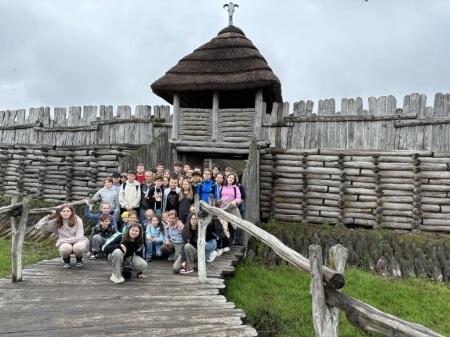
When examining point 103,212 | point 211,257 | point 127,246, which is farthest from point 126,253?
point 211,257

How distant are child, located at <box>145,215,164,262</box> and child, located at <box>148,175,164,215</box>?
2.15ft

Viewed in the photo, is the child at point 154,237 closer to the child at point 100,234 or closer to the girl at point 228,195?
the child at point 100,234

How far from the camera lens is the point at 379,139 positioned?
39.8 feet

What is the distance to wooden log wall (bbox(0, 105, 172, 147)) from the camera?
14836 millimetres

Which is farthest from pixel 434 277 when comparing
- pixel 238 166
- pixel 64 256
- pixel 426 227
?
pixel 238 166

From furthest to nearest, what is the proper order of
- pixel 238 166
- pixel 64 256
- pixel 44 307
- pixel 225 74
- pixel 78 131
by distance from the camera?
pixel 238 166, pixel 78 131, pixel 225 74, pixel 64 256, pixel 44 307

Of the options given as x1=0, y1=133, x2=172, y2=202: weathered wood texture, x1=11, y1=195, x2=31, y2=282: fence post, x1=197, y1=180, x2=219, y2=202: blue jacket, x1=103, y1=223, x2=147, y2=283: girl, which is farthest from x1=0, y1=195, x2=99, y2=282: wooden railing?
x1=0, y1=133, x2=172, y2=202: weathered wood texture

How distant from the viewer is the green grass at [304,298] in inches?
235

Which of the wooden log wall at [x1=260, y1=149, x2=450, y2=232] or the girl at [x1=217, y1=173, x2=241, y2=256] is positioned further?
the wooden log wall at [x1=260, y1=149, x2=450, y2=232]

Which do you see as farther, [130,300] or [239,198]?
[239,198]

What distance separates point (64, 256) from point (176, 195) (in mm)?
2475

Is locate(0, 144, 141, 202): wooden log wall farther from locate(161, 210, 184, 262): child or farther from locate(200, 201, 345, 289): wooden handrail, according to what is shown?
locate(200, 201, 345, 289): wooden handrail

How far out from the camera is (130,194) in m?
8.42

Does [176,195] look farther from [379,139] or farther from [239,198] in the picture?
[379,139]
